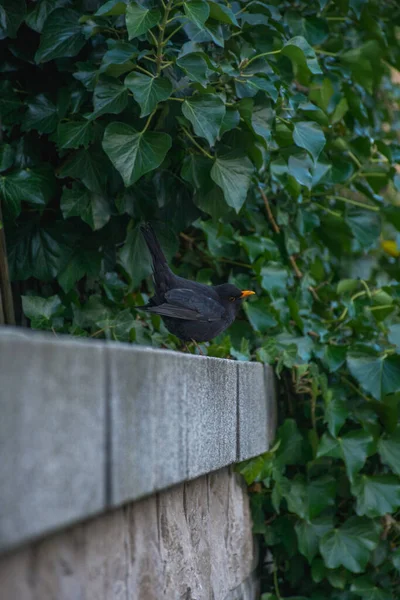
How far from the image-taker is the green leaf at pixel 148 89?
81.0 inches

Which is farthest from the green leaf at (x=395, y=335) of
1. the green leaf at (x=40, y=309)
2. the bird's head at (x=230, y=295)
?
the green leaf at (x=40, y=309)

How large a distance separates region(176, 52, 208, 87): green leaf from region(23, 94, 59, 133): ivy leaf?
1.56 ft

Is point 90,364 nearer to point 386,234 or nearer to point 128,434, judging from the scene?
point 128,434

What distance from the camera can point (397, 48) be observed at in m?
3.88

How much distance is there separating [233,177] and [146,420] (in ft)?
4.09

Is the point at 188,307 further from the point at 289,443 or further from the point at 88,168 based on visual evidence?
the point at 289,443

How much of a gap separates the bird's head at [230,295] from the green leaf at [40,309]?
0.60 metres

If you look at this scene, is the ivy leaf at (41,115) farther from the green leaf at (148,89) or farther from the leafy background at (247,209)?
the green leaf at (148,89)

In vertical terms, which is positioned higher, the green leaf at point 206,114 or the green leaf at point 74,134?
the green leaf at point 206,114

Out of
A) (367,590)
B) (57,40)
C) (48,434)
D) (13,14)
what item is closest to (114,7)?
(57,40)

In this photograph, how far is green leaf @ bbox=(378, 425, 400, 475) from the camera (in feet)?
9.35

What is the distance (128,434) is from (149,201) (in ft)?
4.65

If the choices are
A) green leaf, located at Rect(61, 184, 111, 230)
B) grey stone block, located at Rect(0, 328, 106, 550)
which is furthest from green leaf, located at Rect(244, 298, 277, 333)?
grey stone block, located at Rect(0, 328, 106, 550)

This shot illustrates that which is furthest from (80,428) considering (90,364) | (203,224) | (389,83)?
(389,83)
